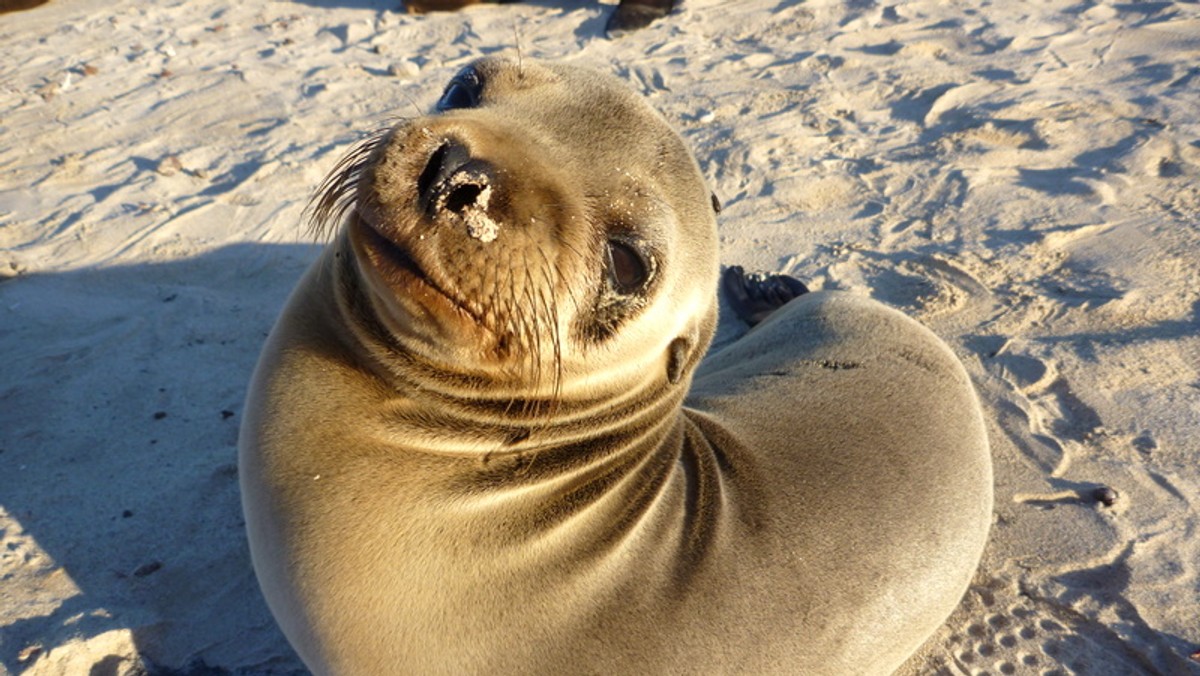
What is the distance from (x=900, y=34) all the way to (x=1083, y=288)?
3472 mm

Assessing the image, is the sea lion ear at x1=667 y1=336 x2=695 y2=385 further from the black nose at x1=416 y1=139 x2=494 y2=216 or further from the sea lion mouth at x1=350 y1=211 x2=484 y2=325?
the black nose at x1=416 y1=139 x2=494 y2=216

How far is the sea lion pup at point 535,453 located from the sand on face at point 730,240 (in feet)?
2.52

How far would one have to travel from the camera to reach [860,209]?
5191mm

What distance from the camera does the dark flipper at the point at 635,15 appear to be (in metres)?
7.64

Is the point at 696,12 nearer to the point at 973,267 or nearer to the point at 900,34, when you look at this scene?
the point at 900,34

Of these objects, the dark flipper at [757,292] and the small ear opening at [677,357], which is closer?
the small ear opening at [677,357]

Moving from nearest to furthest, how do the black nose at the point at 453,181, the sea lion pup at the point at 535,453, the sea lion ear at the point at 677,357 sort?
the black nose at the point at 453,181
the sea lion pup at the point at 535,453
the sea lion ear at the point at 677,357

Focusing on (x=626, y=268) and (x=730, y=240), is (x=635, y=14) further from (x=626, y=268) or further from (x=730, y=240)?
(x=626, y=268)

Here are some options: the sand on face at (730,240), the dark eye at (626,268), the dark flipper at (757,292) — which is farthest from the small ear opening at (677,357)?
the dark flipper at (757,292)

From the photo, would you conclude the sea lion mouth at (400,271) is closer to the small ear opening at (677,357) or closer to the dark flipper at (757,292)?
the small ear opening at (677,357)

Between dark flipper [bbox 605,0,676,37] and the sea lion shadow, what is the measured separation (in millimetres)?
3976

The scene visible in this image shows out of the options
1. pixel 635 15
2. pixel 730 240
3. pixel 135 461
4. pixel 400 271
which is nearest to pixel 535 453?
pixel 400 271

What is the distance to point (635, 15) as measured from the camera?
7.68 meters

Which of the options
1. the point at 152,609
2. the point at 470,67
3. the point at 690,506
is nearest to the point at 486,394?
the point at 690,506
